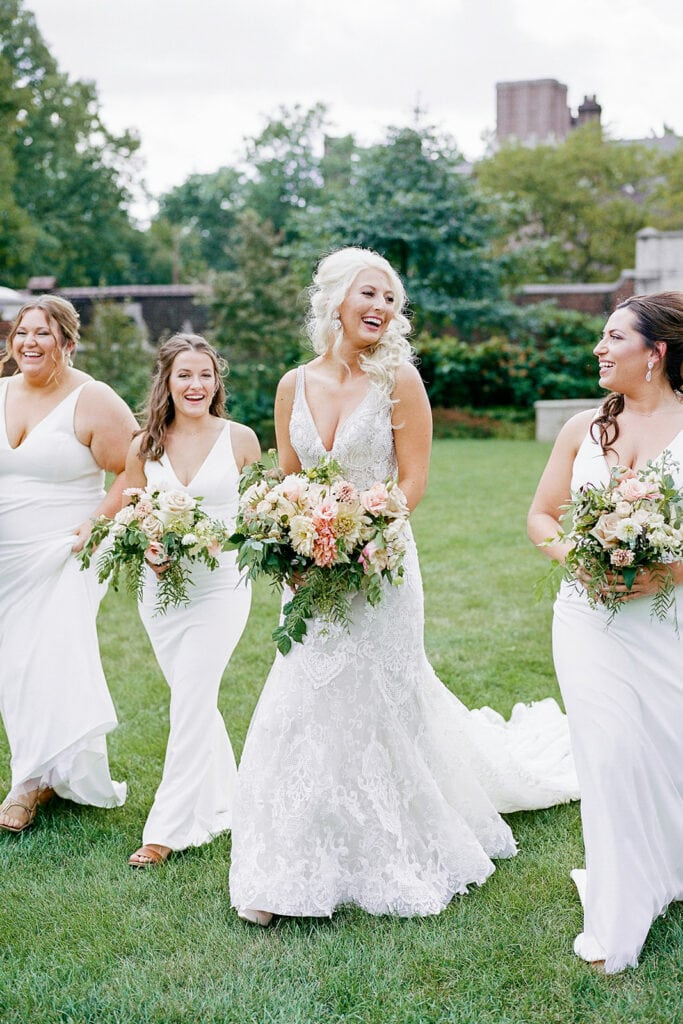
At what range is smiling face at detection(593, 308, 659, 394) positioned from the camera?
4.18 m

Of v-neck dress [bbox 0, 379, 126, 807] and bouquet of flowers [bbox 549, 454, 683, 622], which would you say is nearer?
bouquet of flowers [bbox 549, 454, 683, 622]

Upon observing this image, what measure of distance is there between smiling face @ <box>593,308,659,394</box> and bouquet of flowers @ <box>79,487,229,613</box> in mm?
1753

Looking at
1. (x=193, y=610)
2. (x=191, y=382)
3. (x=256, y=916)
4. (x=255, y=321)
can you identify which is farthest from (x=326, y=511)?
(x=255, y=321)

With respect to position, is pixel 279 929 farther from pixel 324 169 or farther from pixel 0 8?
pixel 324 169

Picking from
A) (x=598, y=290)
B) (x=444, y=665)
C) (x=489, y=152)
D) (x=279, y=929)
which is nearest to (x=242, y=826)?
(x=279, y=929)

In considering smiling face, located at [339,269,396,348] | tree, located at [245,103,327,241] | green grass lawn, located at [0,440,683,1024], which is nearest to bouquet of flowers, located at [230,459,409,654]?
smiling face, located at [339,269,396,348]

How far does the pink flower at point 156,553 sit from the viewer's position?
462cm

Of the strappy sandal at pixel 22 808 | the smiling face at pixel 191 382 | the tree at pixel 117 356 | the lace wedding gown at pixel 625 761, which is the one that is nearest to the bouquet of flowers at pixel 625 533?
the lace wedding gown at pixel 625 761

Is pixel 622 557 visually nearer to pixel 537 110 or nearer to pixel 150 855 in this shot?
pixel 150 855

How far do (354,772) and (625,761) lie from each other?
→ 1103 mm

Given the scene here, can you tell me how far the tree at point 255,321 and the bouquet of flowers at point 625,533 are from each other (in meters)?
17.4

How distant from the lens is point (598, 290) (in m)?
29.8

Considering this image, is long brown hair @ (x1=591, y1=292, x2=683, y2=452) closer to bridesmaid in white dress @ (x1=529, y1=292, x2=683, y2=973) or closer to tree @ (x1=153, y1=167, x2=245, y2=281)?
bridesmaid in white dress @ (x1=529, y1=292, x2=683, y2=973)

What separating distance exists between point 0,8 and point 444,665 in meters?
34.3
